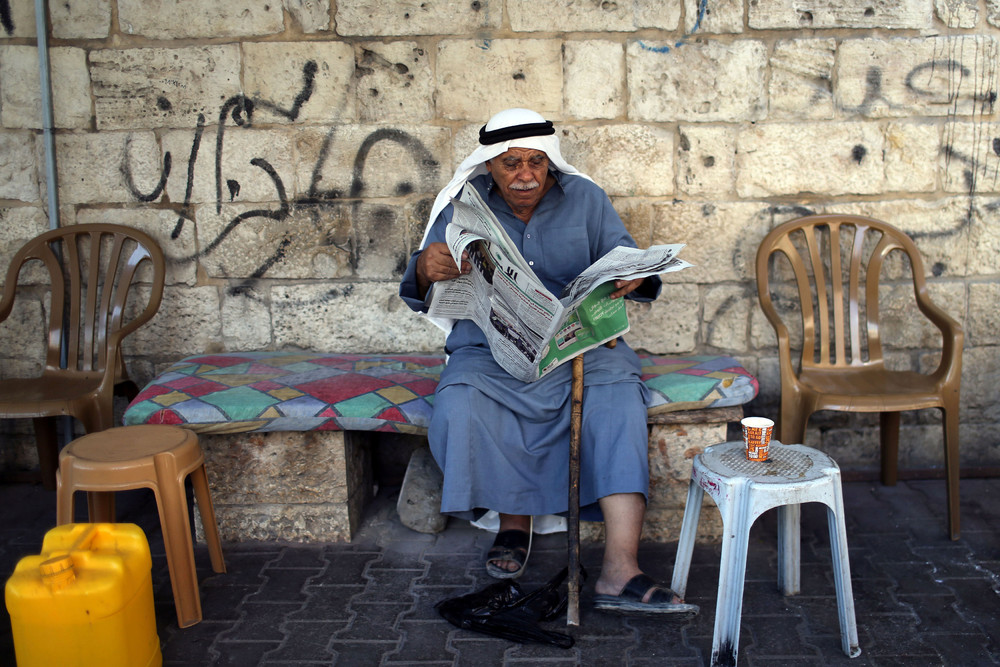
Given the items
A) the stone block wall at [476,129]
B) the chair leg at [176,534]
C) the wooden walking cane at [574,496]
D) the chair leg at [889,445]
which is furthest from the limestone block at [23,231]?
the chair leg at [889,445]

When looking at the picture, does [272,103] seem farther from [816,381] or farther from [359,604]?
[816,381]

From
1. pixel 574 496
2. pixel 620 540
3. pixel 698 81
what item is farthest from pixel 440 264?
pixel 698 81

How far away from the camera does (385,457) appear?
3920 mm

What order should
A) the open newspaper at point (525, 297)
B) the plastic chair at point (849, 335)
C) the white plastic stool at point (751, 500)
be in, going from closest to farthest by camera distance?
the white plastic stool at point (751, 500) < the open newspaper at point (525, 297) < the plastic chair at point (849, 335)

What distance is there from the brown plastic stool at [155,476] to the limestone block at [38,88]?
74.5 inches

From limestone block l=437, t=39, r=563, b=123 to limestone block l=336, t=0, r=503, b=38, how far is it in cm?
8

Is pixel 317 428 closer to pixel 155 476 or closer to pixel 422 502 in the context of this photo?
pixel 422 502

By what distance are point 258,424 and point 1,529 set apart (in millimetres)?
1349

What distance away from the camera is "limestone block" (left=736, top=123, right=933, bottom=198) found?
146 inches

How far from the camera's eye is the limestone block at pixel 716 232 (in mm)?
3783

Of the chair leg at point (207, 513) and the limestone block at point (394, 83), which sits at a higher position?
the limestone block at point (394, 83)

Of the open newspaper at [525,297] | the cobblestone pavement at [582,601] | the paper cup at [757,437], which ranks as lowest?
the cobblestone pavement at [582,601]

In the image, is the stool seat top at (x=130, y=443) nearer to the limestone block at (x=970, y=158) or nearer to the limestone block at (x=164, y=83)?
the limestone block at (x=164, y=83)

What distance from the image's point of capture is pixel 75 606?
2068 mm
